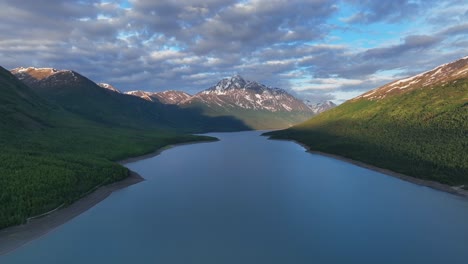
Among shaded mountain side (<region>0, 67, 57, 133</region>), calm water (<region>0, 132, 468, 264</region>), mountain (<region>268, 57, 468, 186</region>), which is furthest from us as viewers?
shaded mountain side (<region>0, 67, 57, 133</region>)

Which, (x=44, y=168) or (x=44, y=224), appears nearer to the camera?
(x=44, y=224)

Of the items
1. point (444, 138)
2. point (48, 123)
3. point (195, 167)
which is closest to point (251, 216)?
point (195, 167)

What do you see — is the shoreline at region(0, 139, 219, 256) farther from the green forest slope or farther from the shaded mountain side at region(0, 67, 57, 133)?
the green forest slope

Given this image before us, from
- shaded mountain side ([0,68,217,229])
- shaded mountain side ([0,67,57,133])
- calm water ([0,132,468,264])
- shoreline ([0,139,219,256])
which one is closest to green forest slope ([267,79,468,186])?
calm water ([0,132,468,264])

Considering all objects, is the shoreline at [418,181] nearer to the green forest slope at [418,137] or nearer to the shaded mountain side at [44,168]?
the green forest slope at [418,137]

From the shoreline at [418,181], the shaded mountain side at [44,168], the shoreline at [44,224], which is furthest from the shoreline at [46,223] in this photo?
the shoreline at [418,181]

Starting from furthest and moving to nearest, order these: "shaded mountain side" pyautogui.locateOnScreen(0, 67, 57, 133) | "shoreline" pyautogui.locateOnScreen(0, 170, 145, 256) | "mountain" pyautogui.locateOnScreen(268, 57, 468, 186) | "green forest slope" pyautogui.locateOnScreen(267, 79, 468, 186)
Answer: "shaded mountain side" pyautogui.locateOnScreen(0, 67, 57, 133) → "mountain" pyautogui.locateOnScreen(268, 57, 468, 186) → "green forest slope" pyautogui.locateOnScreen(267, 79, 468, 186) → "shoreline" pyautogui.locateOnScreen(0, 170, 145, 256)

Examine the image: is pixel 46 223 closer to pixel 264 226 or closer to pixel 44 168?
pixel 44 168

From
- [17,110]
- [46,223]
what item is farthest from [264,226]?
[17,110]
